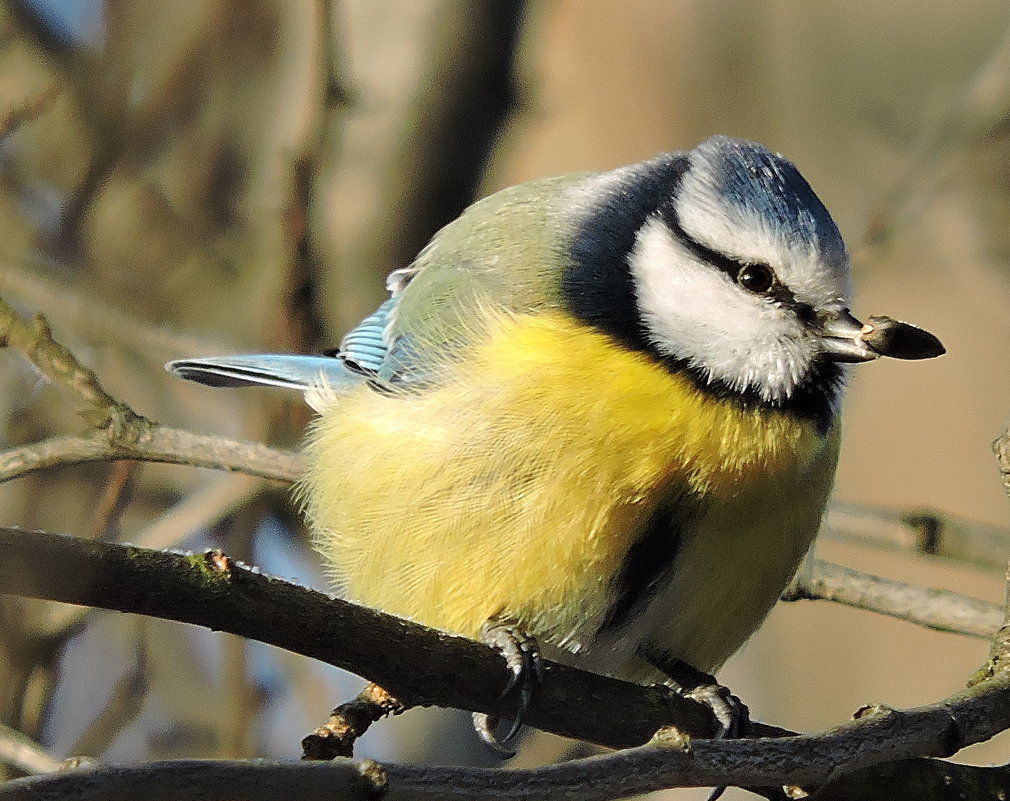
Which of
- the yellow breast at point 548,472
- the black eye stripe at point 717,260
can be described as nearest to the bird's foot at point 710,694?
→ the yellow breast at point 548,472

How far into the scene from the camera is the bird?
214 centimetres

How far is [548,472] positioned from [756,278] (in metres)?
0.51

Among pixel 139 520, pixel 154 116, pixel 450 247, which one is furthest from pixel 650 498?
pixel 154 116

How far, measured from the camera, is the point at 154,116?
12.9ft

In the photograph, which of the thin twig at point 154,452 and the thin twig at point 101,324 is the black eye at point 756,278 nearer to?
the thin twig at point 154,452

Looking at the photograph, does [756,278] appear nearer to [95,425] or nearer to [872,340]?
[872,340]

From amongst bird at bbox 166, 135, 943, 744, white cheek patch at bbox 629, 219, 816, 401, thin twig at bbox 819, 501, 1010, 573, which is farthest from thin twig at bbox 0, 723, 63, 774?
thin twig at bbox 819, 501, 1010, 573

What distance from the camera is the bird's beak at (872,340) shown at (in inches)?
82.8

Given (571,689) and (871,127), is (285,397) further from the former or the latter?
(871,127)

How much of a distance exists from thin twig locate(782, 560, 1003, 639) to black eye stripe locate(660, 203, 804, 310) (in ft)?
1.89

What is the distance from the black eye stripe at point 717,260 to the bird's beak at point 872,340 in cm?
8

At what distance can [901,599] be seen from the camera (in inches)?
94.5

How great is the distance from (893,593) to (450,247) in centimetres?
114

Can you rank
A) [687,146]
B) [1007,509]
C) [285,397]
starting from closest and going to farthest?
[285,397] < [1007,509] < [687,146]
